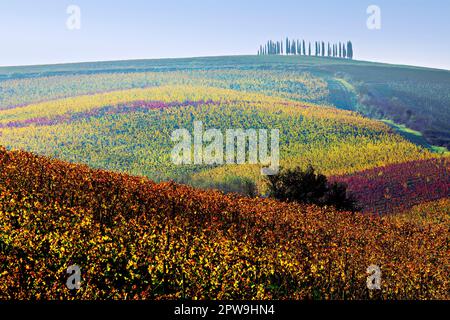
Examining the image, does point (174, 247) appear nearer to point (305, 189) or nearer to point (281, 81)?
point (305, 189)

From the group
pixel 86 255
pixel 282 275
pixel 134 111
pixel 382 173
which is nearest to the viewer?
pixel 86 255

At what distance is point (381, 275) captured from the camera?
47.6 ft

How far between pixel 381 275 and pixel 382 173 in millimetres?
49449

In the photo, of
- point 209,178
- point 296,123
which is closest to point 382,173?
point 209,178

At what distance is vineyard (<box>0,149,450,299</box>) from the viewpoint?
1235 cm

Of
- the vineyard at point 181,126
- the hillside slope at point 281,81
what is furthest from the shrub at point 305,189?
the hillside slope at point 281,81

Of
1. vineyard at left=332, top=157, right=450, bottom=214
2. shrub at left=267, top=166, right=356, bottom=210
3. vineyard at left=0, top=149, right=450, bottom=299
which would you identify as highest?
vineyard at left=0, top=149, right=450, bottom=299

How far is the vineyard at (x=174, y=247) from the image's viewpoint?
12.4 m

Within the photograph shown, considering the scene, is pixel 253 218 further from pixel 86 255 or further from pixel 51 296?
pixel 51 296

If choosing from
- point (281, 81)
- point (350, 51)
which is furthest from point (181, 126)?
point (350, 51)

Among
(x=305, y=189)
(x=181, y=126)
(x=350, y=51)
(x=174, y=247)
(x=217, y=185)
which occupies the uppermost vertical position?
(x=350, y=51)

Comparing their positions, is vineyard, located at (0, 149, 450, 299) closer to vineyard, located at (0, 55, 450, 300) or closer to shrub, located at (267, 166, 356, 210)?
vineyard, located at (0, 55, 450, 300)

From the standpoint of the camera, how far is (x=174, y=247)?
1426cm

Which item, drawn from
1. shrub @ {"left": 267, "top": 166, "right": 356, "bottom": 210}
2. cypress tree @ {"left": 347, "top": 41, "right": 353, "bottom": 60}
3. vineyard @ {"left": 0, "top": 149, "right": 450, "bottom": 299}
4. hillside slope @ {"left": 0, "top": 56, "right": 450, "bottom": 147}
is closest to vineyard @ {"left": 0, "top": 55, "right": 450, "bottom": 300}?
vineyard @ {"left": 0, "top": 149, "right": 450, "bottom": 299}
